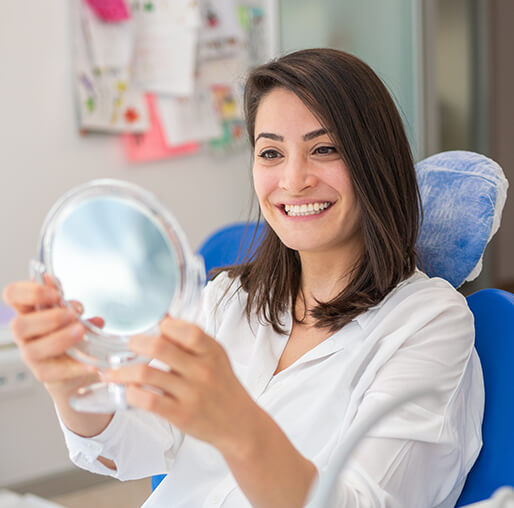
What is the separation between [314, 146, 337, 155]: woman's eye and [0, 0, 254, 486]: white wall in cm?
141

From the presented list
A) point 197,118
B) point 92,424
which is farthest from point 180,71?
point 92,424

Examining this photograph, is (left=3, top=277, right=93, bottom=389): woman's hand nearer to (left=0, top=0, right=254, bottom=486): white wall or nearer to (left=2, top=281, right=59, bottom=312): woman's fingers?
(left=2, top=281, right=59, bottom=312): woman's fingers

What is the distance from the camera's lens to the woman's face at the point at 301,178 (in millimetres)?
1087

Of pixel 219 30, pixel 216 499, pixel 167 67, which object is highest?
pixel 219 30

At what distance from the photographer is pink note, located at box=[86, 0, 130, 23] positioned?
7.64 feet

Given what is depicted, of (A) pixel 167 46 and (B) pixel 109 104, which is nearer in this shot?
(B) pixel 109 104

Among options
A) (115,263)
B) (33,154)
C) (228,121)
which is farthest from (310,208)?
(228,121)

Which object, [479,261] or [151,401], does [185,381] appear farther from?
[479,261]

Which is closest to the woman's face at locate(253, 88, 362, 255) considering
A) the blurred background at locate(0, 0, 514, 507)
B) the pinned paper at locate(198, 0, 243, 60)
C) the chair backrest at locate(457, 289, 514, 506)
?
the chair backrest at locate(457, 289, 514, 506)

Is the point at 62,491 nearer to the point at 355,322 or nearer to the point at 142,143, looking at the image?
the point at 142,143

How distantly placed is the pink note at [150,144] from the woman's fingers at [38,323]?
1856 mm

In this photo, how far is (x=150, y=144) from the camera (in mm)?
2512

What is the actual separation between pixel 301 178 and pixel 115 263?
1.49 feet

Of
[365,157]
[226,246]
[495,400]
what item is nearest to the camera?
[495,400]
